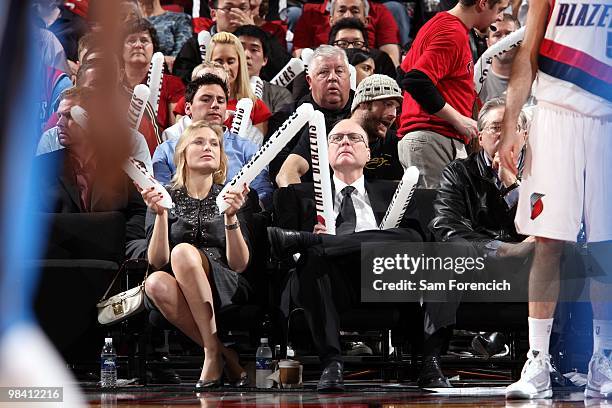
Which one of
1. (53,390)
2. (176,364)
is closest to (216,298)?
(176,364)

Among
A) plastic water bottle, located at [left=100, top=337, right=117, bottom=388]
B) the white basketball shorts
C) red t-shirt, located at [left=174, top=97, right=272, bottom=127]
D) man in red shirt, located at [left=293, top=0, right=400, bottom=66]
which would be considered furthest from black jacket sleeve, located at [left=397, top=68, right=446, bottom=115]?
man in red shirt, located at [left=293, top=0, right=400, bottom=66]

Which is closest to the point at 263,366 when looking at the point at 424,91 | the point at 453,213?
the point at 453,213

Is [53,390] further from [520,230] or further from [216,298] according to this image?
[216,298]

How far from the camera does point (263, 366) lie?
19.3ft

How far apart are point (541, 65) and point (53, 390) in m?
3.89

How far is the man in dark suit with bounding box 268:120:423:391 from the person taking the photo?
5727 millimetres

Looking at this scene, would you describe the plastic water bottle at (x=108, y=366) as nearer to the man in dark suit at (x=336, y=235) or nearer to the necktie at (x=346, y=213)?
the man in dark suit at (x=336, y=235)

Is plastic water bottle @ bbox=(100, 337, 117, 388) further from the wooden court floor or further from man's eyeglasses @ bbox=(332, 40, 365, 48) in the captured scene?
man's eyeglasses @ bbox=(332, 40, 365, 48)

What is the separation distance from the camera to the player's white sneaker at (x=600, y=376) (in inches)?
196

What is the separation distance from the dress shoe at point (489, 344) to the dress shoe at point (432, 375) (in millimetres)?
1087

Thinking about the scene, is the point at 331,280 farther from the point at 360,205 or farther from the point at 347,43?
the point at 347,43

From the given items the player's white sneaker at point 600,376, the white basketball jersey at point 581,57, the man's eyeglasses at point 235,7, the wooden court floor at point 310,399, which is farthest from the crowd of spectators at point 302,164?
the white basketball jersey at point 581,57

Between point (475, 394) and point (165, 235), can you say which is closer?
point (475, 394)

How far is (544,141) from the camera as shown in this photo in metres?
4.97
